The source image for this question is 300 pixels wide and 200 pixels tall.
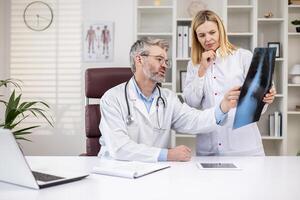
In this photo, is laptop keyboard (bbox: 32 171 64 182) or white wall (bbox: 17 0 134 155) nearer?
laptop keyboard (bbox: 32 171 64 182)

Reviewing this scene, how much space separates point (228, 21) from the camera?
3666 millimetres

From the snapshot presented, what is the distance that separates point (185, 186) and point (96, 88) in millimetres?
1423

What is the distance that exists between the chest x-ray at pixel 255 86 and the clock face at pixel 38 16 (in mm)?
2718

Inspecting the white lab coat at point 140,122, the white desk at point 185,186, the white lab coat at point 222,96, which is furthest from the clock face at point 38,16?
the white desk at point 185,186

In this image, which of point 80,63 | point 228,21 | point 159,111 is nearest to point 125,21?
point 80,63

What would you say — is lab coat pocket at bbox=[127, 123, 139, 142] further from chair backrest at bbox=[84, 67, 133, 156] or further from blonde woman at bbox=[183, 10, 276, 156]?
chair backrest at bbox=[84, 67, 133, 156]

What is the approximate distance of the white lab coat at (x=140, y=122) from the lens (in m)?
1.71

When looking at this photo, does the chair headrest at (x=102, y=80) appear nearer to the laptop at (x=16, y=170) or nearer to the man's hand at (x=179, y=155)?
the man's hand at (x=179, y=155)

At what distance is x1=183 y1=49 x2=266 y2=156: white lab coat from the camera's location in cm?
190

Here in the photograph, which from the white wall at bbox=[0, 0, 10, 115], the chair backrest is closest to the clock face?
the white wall at bbox=[0, 0, 10, 115]

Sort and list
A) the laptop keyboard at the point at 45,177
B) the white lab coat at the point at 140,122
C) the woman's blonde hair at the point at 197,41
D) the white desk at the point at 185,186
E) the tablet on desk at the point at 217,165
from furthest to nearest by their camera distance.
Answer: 1. the woman's blonde hair at the point at 197,41
2. the white lab coat at the point at 140,122
3. the tablet on desk at the point at 217,165
4. the laptop keyboard at the point at 45,177
5. the white desk at the point at 185,186

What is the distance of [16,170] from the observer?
1142mm

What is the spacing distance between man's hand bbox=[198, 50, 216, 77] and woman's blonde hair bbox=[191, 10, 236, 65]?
75mm

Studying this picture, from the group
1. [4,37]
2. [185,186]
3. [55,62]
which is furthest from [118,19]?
[185,186]
